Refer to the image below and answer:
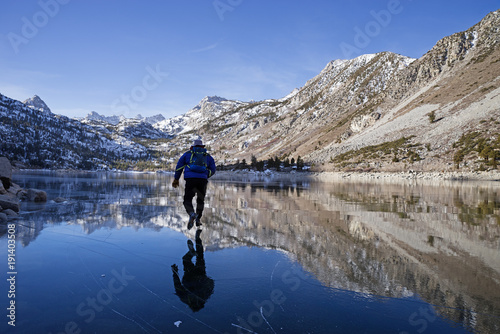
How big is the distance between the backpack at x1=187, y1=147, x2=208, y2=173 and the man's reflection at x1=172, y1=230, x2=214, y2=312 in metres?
3.02

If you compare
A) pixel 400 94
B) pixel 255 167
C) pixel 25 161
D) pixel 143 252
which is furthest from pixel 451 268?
pixel 25 161

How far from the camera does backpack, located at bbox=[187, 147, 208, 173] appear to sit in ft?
27.3

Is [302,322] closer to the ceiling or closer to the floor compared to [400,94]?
closer to the floor

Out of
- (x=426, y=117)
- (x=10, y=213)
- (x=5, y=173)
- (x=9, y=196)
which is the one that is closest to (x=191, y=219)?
(x=10, y=213)

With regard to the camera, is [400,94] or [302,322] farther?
[400,94]

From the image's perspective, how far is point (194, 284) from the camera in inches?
173

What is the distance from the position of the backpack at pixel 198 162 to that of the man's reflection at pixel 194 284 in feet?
9.89

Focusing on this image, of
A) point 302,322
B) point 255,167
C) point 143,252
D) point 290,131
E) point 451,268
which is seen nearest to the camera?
point 302,322

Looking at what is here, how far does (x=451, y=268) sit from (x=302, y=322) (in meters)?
3.40

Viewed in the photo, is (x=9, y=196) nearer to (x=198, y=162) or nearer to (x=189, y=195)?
(x=189, y=195)

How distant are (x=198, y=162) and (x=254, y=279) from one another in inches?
175

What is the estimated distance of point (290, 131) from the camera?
18962 cm

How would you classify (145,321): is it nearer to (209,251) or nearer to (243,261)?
(243,261)

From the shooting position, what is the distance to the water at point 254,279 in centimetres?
333
